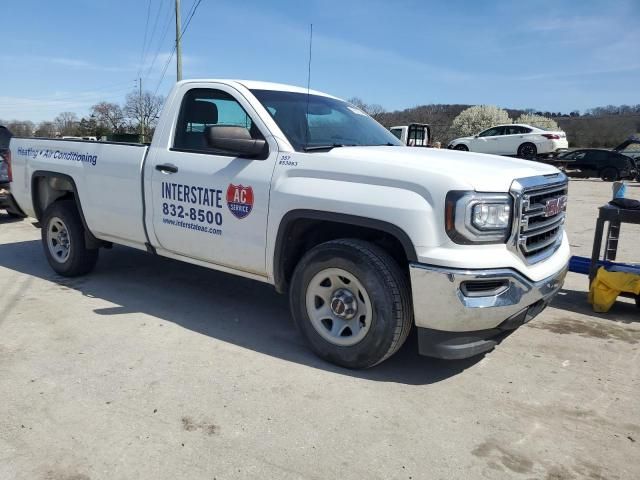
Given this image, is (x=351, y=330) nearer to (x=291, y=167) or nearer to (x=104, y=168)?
(x=291, y=167)

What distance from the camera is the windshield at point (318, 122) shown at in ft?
13.7

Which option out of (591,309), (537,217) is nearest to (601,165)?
(591,309)

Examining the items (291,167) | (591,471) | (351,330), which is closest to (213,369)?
(351,330)

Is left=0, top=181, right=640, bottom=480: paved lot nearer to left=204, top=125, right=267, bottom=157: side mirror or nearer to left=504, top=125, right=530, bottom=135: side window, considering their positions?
left=204, top=125, right=267, bottom=157: side mirror

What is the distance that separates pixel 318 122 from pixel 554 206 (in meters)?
1.93

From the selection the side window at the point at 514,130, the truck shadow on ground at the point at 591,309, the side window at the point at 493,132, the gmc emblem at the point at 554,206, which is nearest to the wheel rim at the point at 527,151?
the side window at the point at 514,130

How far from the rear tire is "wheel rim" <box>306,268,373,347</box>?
2331 cm

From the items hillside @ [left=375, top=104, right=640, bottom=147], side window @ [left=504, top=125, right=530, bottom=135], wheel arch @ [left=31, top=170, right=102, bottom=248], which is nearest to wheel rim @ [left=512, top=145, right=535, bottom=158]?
side window @ [left=504, top=125, right=530, bottom=135]

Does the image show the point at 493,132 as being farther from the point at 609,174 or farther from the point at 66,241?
the point at 66,241

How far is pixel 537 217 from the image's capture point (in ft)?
11.9

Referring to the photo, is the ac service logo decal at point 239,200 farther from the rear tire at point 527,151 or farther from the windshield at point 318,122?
the rear tire at point 527,151

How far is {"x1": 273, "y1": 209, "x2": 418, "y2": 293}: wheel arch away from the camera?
345 centimetres

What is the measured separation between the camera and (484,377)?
3.76 m

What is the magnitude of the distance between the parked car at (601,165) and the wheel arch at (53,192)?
2325 cm
